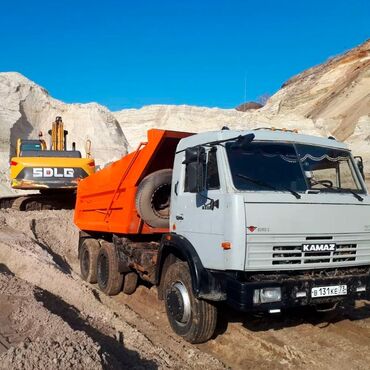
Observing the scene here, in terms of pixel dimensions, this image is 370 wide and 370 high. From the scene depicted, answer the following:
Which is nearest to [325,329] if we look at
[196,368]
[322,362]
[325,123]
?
[322,362]

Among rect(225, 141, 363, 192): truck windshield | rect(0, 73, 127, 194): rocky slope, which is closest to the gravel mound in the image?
rect(225, 141, 363, 192): truck windshield

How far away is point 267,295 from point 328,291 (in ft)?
2.35

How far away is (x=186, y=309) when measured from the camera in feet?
16.7

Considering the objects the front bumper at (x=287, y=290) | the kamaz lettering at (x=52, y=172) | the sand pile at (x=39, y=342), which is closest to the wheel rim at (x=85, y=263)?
the sand pile at (x=39, y=342)

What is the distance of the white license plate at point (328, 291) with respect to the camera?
453cm

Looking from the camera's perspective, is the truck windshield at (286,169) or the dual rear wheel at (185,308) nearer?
the truck windshield at (286,169)

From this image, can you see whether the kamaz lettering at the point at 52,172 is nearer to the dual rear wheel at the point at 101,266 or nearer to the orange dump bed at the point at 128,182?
the dual rear wheel at the point at 101,266

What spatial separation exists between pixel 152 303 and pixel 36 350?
3.56m

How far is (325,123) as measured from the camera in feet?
95.5

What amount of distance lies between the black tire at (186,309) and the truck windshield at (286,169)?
1277 mm

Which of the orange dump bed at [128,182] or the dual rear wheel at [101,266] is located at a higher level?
the orange dump bed at [128,182]

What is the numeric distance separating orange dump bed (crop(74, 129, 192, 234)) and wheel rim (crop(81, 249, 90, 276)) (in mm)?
988

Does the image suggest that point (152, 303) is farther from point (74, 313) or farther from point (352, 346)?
point (352, 346)

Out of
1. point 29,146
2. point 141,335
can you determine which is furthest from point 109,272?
point 29,146
